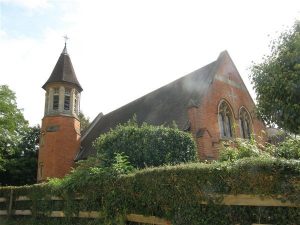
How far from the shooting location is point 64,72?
29.5 m

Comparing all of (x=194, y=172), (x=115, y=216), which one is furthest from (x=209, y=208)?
(x=115, y=216)

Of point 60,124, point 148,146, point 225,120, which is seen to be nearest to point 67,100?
point 60,124

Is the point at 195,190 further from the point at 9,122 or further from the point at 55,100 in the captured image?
the point at 9,122

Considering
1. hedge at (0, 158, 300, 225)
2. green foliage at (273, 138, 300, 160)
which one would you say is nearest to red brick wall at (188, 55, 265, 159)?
green foliage at (273, 138, 300, 160)

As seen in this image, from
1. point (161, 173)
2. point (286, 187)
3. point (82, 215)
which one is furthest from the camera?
point (82, 215)

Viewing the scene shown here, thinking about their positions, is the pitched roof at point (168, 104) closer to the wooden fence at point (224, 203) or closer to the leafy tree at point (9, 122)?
the leafy tree at point (9, 122)

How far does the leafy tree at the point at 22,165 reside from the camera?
33719 millimetres

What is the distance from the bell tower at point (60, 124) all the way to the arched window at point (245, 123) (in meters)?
→ 14.7

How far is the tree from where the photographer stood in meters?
11.5

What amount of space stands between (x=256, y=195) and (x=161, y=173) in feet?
8.56

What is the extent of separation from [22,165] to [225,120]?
2355 centimetres

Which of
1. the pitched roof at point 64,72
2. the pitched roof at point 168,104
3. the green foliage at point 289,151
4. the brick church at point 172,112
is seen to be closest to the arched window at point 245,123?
the brick church at point 172,112

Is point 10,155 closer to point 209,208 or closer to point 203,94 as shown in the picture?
point 203,94

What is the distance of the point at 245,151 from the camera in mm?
11258
